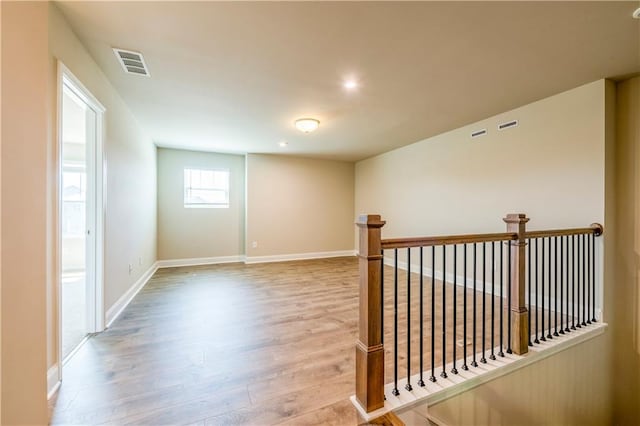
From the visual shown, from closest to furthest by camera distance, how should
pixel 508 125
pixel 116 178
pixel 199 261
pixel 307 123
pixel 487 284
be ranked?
pixel 116 178, pixel 508 125, pixel 307 123, pixel 487 284, pixel 199 261

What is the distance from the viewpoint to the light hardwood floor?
1.54 metres

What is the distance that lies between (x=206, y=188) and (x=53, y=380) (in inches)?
181

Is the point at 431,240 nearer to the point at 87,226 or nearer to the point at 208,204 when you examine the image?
the point at 87,226

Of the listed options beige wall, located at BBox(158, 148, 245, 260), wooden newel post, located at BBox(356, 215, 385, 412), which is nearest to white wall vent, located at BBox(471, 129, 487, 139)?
wooden newel post, located at BBox(356, 215, 385, 412)

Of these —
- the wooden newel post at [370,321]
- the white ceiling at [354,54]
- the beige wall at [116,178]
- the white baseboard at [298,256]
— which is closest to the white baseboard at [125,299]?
the beige wall at [116,178]

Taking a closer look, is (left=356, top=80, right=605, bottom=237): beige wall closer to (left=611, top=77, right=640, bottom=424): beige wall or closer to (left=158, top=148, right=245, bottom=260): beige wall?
(left=611, top=77, right=640, bottom=424): beige wall

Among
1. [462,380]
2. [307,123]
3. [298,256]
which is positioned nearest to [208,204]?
[298,256]

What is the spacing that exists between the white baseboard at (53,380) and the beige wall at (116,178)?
0.05 metres

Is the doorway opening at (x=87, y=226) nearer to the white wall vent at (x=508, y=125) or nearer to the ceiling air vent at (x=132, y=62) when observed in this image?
the ceiling air vent at (x=132, y=62)

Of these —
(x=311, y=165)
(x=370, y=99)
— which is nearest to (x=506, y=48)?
(x=370, y=99)

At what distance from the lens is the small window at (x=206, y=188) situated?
18.9 feet

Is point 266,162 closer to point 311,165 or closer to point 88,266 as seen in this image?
point 311,165

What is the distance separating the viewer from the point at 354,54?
7.22ft

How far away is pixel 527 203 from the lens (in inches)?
130
